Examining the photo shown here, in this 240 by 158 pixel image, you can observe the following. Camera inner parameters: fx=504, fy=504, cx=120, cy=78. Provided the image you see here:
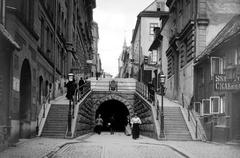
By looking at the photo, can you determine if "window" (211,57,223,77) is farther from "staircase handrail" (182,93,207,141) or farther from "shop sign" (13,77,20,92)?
"shop sign" (13,77,20,92)

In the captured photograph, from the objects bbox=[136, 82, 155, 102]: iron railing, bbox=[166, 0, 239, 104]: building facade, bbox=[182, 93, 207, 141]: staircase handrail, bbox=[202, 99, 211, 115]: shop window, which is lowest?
bbox=[182, 93, 207, 141]: staircase handrail

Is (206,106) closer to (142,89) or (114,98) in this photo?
(142,89)

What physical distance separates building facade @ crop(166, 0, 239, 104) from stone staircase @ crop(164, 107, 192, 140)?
5.42 feet

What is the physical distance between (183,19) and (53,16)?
31.0 ft

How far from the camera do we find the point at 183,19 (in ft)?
121

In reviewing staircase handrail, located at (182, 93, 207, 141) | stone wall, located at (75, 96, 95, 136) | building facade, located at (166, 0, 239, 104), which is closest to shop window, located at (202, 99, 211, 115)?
staircase handrail, located at (182, 93, 207, 141)

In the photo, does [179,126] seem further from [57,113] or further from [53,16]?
[53,16]

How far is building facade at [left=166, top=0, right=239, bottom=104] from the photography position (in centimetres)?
3161

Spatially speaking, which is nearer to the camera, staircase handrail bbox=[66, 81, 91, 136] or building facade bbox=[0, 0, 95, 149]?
building facade bbox=[0, 0, 95, 149]

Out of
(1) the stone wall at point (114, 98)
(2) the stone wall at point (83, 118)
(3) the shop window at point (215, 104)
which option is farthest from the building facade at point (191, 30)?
(2) the stone wall at point (83, 118)

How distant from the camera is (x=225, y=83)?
18.4 m

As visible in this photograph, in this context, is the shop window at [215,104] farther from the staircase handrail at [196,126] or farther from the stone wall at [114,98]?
the stone wall at [114,98]

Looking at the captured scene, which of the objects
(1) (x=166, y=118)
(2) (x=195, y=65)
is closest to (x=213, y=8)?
(2) (x=195, y=65)

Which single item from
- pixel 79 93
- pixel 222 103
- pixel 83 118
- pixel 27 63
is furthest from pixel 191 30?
pixel 27 63
